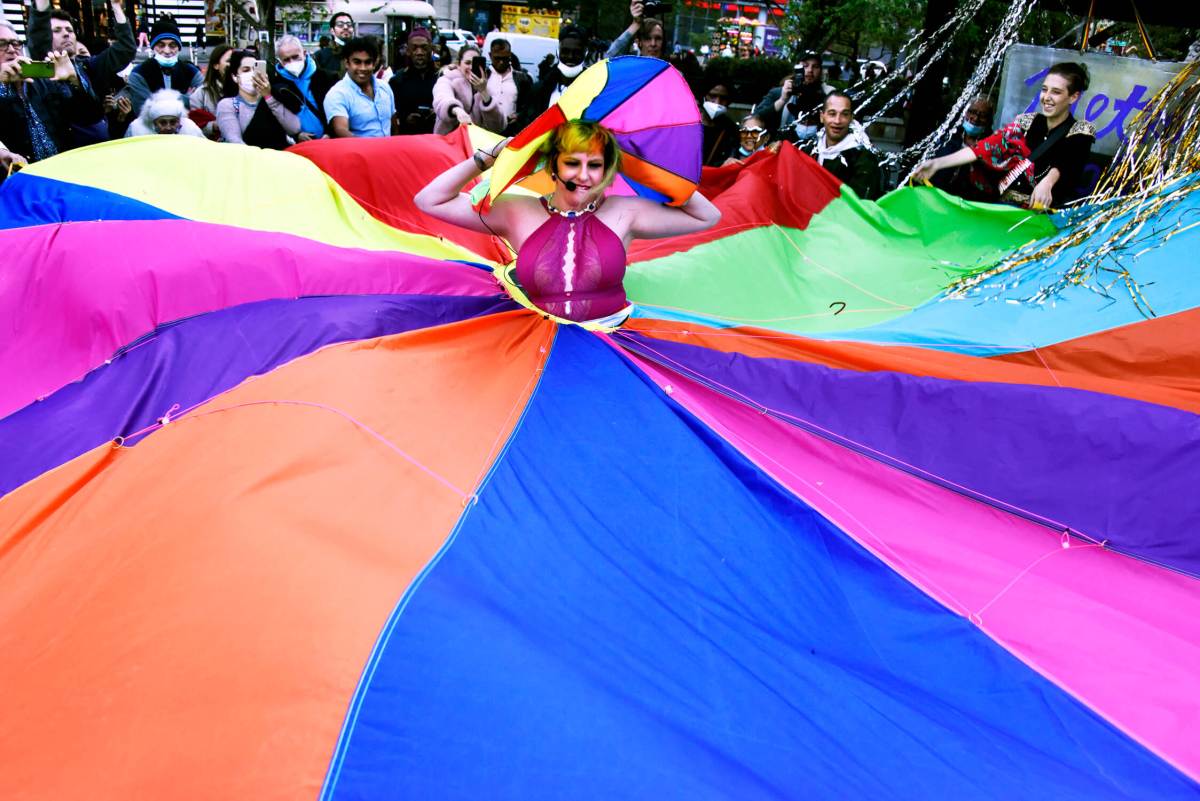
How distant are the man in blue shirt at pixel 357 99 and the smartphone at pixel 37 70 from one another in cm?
142

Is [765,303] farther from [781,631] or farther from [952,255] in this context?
[781,631]

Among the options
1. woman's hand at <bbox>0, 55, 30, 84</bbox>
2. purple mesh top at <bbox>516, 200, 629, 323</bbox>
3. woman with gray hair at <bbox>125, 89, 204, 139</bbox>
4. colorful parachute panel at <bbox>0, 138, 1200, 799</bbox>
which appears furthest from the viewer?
woman with gray hair at <bbox>125, 89, 204, 139</bbox>

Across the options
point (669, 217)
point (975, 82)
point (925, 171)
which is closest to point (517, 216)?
point (669, 217)

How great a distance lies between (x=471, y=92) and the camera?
6750 millimetres

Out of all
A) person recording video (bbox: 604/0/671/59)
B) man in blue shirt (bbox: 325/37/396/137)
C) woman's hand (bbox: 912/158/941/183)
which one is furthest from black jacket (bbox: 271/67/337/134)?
woman's hand (bbox: 912/158/941/183)

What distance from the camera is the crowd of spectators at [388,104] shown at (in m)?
4.75

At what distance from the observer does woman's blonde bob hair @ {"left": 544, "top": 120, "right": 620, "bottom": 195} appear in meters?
3.09

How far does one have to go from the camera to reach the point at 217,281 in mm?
3064

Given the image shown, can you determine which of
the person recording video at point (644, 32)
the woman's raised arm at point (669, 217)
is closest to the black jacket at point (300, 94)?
the person recording video at point (644, 32)

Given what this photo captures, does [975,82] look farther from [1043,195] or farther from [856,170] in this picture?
[1043,195]

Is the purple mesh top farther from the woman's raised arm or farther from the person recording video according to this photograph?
the person recording video

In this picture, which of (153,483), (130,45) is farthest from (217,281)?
(130,45)

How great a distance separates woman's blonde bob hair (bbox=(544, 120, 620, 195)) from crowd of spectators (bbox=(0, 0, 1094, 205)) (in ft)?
6.94

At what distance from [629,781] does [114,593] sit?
970 millimetres
